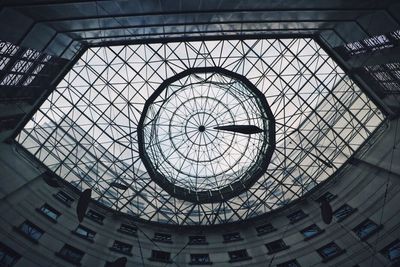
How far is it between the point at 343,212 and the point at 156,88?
21.1m

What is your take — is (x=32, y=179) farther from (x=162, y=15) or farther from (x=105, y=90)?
(x=162, y=15)

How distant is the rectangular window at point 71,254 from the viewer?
886 inches

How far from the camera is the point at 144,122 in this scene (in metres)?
30.3

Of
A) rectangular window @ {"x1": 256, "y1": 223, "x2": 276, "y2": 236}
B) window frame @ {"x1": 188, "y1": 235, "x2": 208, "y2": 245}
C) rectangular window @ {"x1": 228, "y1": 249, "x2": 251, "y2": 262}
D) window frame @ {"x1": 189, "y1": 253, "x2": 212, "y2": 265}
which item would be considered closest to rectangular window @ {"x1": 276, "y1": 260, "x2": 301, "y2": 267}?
rectangular window @ {"x1": 228, "y1": 249, "x2": 251, "y2": 262}

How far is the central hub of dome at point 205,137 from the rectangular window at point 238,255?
248 inches

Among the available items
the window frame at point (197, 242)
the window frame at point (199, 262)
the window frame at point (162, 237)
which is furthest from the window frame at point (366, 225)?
the window frame at point (162, 237)

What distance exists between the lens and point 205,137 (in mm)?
33719

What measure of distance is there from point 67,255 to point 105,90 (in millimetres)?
15459

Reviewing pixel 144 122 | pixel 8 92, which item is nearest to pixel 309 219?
pixel 144 122

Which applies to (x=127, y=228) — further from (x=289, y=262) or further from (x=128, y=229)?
(x=289, y=262)

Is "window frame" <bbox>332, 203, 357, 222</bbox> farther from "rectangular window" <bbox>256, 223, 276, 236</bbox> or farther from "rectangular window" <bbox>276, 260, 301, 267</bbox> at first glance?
"rectangular window" <bbox>256, 223, 276, 236</bbox>

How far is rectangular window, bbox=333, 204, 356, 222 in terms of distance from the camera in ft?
82.5

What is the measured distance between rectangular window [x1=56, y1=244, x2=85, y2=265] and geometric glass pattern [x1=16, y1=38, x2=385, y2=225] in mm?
7890

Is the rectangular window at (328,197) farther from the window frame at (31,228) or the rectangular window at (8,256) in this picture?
the rectangular window at (8,256)
